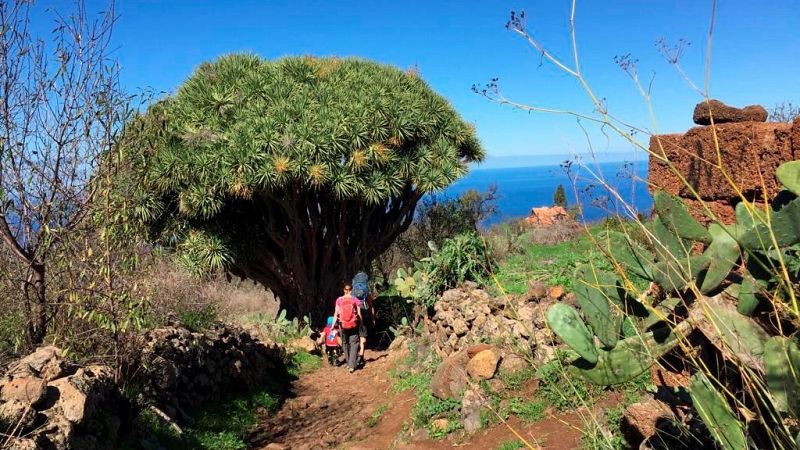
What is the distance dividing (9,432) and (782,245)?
4.61 metres

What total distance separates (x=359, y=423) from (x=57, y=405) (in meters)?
3.44

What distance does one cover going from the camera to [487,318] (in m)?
7.31

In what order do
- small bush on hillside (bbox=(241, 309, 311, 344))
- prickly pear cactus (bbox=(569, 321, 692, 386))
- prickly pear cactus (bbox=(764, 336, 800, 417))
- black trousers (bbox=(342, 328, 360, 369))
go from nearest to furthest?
prickly pear cactus (bbox=(764, 336, 800, 417)), prickly pear cactus (bbox=(569, 321, 692, 386)), black trousers (bbox=(342, 328, 360, 369)), small bush on hillside (bbox=(241, 309, 311, 344))

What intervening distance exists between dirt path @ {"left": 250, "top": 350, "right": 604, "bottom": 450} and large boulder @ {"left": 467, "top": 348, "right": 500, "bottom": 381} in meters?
0.73

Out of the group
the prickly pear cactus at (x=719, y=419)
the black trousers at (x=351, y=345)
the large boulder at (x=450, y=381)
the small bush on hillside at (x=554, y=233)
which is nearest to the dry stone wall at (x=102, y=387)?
the black trousers at (x=351, y=345)

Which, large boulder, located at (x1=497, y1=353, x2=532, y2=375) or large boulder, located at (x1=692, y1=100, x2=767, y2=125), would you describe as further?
large boulder, located at (x1=497, y1=353, x2=532, y2=375)

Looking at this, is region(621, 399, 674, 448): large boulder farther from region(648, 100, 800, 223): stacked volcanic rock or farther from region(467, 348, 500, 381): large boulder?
region(467, 348, 500, 381): large boulder

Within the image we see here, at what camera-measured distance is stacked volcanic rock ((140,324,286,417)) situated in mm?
6312

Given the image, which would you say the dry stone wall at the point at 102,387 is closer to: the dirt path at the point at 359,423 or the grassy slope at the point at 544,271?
the dirt path at the point at 359,423

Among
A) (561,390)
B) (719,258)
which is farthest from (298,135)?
(719,258)

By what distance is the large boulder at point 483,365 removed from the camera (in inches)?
236

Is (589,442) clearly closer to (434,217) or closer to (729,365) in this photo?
(729,365)

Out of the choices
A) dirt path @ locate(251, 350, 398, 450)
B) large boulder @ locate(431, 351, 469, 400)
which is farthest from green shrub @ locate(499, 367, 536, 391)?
dirt path @ locate(251, 350, 398, 450)

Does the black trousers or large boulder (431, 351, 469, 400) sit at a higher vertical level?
large boulder (431, 351, 469, 400)
